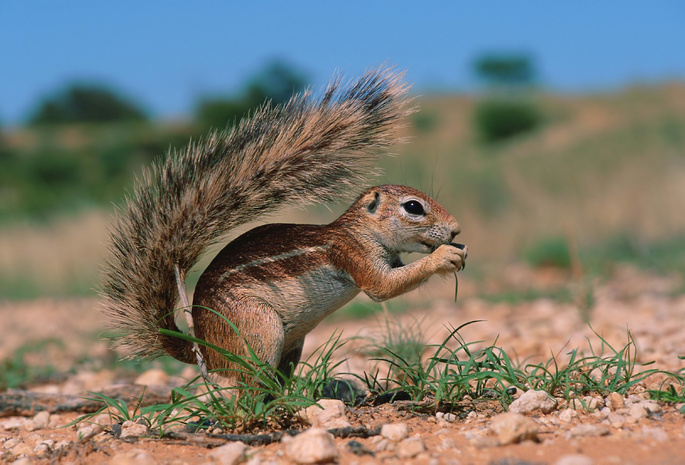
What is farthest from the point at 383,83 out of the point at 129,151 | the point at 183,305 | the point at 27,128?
the point at 27,128

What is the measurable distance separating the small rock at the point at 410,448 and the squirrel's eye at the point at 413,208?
1.10 meters

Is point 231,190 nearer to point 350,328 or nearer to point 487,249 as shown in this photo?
point 350,328

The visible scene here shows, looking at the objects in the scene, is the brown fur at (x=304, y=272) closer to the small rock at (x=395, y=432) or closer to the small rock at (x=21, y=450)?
the small rock at (x=395, y=432)

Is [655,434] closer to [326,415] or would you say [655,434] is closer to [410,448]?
[410,448]

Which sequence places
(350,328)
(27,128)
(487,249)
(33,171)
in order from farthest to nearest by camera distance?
(27,128), (33,171), (487,249), (350,328)

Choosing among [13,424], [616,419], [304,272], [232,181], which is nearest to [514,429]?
[616,419]

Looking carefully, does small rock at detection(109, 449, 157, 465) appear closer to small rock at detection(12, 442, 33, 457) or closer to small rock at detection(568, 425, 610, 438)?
small rock at detection(12, 442, 33, 457)

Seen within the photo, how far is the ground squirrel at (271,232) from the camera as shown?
283 centimetres

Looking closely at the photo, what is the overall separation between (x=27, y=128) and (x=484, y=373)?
58.5 m

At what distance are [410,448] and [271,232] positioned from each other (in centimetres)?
118

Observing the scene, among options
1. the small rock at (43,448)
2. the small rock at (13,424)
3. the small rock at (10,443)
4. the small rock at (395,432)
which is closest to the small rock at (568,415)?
the small rock at (395,432)

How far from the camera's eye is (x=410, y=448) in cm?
226

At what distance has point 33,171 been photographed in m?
40.3

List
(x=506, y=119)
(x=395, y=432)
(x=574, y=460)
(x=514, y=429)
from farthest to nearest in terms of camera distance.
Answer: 1. (x=506, y=119)
2. (x=395, y=432)
3. (x=514, y=429)
4. (x=574, y=460)
